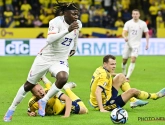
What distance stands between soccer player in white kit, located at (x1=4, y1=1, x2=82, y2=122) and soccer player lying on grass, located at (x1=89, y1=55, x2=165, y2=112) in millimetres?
990

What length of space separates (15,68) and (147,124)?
13.7 m

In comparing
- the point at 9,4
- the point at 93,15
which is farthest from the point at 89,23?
the point at 9,4

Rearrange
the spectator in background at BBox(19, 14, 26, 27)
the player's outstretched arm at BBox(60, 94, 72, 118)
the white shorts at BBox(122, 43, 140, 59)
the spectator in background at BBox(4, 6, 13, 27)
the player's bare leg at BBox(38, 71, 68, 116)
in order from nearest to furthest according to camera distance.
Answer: the player's bare leg at BBox(38, 71, 68, 116)
the player's outstretched arm at BBox(60, 94, 72, 118)
the white shorts at BBox(122, 43, 140, 59)
the spectator in background at BBox(4, 6, 13, 27)
the spectator in background at BBox(19, 14, 26, 27)

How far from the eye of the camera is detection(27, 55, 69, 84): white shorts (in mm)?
10242

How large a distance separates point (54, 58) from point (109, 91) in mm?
1552

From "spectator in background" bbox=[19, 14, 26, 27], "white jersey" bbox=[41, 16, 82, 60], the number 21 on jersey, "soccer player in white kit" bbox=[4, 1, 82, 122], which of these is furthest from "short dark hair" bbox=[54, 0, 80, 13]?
"spectator in background" bbox=[19, 14, 26, 27]

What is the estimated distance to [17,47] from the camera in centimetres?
2992

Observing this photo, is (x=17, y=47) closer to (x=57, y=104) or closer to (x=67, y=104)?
(x=57, y=104)

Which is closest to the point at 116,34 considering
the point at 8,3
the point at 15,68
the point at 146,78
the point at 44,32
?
the point at 44,32

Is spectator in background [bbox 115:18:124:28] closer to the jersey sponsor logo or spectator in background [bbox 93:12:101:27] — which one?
spectator in background [bbox 93:12:101:27]

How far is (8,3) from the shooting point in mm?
35844

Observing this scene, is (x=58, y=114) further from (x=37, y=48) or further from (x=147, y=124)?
(x=37, y=48)

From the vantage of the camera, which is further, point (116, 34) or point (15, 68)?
point (116, 34)

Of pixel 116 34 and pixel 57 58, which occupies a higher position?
pixel 57 58
